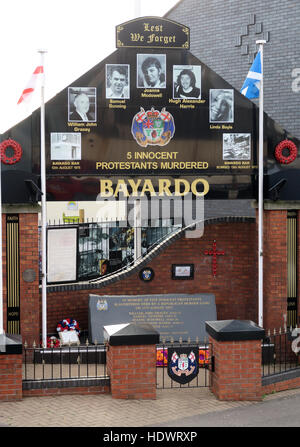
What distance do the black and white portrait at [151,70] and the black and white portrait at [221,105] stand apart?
1.04 metres

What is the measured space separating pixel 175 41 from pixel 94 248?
549cm

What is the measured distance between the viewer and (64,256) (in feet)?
46.4

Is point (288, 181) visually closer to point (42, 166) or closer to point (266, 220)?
point (266, 220)

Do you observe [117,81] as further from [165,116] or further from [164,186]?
[164,186]

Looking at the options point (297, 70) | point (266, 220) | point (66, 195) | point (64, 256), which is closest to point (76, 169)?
point (66, 195)

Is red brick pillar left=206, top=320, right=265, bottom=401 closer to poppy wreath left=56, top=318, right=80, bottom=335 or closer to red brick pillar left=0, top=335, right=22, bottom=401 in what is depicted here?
red brick pillar left=0, top=335, right=22, bottom=401

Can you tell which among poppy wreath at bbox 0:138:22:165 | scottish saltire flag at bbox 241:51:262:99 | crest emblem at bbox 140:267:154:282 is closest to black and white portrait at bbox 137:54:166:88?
scottish saltire flag at bbox 241:51:262:99

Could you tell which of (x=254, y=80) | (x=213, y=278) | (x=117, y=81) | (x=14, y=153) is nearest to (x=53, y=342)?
(x=213, y=278)

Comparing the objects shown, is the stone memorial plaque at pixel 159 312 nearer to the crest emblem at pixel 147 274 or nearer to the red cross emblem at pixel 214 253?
the crest emblem at pixel 147 274

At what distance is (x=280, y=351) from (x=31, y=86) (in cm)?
678

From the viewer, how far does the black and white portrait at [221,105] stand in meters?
13.2

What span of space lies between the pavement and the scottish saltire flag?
5793mm

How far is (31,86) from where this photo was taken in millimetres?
12016

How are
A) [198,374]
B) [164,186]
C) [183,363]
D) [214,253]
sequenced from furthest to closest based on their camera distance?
[214,253], [164,186], [198,374], [183,363]
